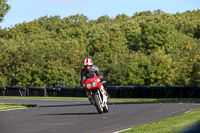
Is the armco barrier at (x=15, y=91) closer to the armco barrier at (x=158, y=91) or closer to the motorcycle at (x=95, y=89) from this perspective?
the armco barrier at (x=158, y=91)

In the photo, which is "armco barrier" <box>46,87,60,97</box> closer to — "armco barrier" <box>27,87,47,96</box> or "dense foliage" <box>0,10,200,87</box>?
"armco barrier" <box>27,87,47,96</box>

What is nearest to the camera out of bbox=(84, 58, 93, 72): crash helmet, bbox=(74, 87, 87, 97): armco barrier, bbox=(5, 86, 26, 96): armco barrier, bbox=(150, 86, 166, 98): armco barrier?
bbox=(84, 58, 93, 72): crash helmet

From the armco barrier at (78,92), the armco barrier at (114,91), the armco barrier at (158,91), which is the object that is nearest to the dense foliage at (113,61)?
the armco barrier at (78,92)

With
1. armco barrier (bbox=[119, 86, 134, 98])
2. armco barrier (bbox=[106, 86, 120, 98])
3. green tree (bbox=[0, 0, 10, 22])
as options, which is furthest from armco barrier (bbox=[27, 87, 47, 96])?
green tree (bbox=[0, 0, 10, 22])

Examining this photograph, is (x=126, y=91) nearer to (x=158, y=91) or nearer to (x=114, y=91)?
(x=114, y=91)

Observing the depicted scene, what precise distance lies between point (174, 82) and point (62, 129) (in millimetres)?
58180

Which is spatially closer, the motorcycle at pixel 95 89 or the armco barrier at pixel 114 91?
the motorcycle at pixel 95 89

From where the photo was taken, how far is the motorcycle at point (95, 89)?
47.6 feet

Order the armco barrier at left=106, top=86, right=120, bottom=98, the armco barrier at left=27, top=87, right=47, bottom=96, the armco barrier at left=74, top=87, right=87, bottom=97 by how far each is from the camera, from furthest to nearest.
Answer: the armco barrier at left=27, top=87, right=47, bottom=96, the armco barrier at left=74, top=87, right=87, bottom=97, the armco barrier at left=106, top=86, right=120, bottom=98

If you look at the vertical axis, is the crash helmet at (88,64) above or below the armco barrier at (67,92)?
above

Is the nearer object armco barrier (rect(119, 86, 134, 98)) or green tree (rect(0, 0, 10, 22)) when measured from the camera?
green tree (rect(0, 0, 10, 22))

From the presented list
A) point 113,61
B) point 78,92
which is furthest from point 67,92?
point 113,61

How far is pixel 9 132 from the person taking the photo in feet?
33.9

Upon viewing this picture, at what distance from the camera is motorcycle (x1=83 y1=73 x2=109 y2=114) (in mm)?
14516
